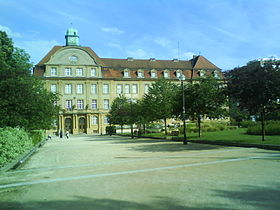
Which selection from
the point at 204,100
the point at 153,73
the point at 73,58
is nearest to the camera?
the point at 204,100

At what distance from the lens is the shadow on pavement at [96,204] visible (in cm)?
Answer: 559

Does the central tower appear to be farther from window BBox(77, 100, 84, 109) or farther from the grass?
the grass

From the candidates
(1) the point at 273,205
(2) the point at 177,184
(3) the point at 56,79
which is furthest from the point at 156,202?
(3) the point at 56,79

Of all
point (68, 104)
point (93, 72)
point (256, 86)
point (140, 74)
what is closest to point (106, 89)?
point (93, 72)

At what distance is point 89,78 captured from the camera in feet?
215

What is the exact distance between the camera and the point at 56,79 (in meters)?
63.4

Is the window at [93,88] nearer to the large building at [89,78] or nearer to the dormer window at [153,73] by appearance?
the large building at [89,78]

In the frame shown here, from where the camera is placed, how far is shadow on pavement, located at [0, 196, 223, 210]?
18.3ft

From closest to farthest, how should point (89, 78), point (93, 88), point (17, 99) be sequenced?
1. point (17, 99)
2. point (89, 78)
3. point (93, 88)

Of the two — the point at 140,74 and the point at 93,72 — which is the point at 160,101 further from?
the point at 140,74

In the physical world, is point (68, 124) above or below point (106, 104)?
below

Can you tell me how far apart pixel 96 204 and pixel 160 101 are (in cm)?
2931

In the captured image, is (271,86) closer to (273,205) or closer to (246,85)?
(246,85)

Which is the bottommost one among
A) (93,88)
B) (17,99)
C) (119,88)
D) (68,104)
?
(17,99)
